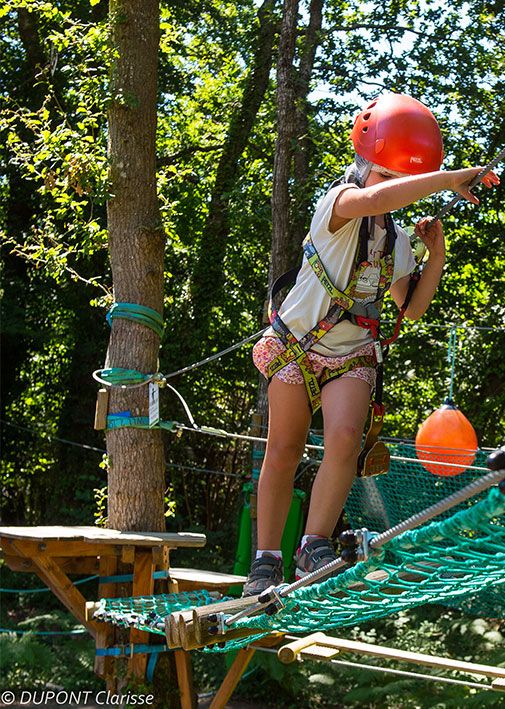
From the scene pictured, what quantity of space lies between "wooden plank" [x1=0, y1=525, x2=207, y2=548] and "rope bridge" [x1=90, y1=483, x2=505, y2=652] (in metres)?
0.72

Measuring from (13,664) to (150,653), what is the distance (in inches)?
94.2

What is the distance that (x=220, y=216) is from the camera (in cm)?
845

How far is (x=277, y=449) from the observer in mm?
2809

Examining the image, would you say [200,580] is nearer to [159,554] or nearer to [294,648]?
[159,554]

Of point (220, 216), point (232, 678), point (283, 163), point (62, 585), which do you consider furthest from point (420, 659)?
point (220, 216)

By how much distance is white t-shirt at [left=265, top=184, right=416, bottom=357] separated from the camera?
274 cm

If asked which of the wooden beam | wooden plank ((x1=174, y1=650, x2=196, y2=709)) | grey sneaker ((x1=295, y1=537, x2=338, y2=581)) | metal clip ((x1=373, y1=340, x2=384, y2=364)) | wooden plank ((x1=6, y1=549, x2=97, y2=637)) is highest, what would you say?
metal clip ((x1=373, y1=340, x2=384, y2=364))

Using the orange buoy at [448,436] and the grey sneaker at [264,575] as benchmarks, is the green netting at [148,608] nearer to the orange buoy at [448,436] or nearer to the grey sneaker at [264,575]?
the grey sneaker at [264,575]

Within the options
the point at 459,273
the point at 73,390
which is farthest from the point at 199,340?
the point at 459,273

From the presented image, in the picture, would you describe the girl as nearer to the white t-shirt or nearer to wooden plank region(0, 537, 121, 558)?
the white t-shirt

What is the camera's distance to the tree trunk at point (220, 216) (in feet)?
27.5

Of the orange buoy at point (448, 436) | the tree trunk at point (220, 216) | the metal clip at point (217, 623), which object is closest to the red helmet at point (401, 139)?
the metal clip at point (217, 623)

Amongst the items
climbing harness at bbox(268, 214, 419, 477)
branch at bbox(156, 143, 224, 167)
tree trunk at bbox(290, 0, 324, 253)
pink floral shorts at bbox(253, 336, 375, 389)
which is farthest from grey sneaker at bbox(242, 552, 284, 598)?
branch at bbox(156, 143, 224, 167)

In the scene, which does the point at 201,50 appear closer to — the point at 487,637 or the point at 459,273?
the point at 459,273
